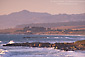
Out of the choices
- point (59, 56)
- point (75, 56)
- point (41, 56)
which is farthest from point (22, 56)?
point (75, 56)

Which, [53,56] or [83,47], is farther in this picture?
[83,47]

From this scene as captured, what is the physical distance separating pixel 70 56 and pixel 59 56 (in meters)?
2.20

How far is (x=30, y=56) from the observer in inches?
1832

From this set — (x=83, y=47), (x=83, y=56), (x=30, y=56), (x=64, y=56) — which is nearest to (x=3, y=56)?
(x=30, y=56)

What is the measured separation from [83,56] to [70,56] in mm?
2568

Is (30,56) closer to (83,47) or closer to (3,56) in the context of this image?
(3,56)

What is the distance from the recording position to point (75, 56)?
152 ft

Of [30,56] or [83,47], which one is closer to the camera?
[30,56]

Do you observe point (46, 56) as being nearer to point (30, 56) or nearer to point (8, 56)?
point (30, 56)

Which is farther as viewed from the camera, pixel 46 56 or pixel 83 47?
pixel 83 47

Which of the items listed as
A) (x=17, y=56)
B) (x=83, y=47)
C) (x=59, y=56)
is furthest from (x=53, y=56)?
(x=83, y=47)

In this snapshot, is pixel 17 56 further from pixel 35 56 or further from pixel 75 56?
pixel 75 56

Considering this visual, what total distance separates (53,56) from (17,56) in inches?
289

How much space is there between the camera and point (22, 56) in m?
46.6
